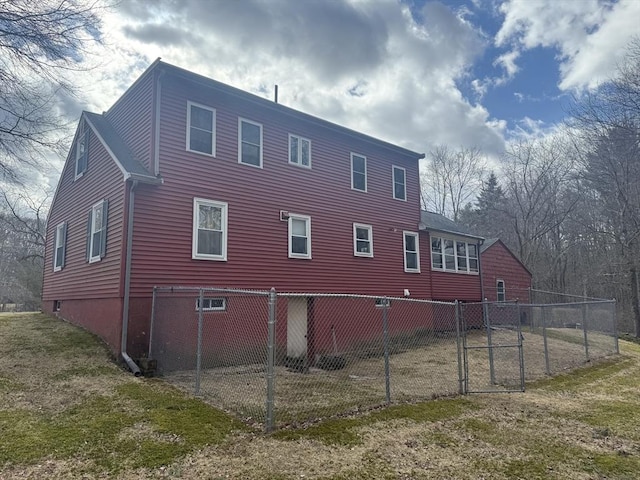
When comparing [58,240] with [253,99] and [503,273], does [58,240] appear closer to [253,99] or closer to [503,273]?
[253,99]

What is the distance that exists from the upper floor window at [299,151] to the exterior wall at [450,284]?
6015 millimetres

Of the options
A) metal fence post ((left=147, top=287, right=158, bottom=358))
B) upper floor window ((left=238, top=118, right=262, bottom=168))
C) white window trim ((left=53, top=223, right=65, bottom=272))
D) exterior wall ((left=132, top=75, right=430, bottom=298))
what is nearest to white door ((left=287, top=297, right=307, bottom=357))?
exterior wall ((left=132, top=75, right=430, bottom=298))

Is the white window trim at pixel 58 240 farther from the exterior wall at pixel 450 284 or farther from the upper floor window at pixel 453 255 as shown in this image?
the upper floor window at pixel 453 255

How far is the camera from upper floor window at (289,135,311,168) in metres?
12.3

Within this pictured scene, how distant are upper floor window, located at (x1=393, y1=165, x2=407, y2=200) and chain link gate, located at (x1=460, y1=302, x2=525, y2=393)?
5.19 meters

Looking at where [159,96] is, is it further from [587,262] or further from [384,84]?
[587,262]

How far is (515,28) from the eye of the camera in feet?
46.1

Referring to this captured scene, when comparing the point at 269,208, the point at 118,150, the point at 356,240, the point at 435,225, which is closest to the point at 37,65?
the point at 118,150

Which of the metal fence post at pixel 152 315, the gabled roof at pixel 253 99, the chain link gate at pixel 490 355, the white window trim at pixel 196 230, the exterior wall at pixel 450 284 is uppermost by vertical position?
the gabled roof at pixel 253 99

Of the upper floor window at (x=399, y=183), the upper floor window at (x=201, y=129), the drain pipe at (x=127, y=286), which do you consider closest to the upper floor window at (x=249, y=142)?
the upper floor window at (x=201, y=129)

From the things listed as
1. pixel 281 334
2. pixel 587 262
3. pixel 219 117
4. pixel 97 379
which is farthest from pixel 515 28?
pixel 587 262

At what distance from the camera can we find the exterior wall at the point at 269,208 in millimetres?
9430

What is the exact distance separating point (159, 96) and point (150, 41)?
1.61 meters

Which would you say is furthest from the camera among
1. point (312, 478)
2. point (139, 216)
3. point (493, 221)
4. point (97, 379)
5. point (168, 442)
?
point (493, 221)
